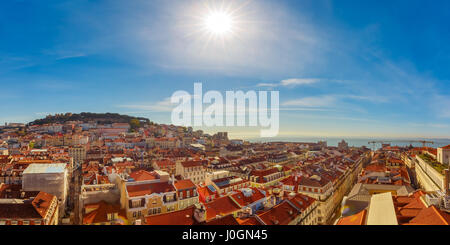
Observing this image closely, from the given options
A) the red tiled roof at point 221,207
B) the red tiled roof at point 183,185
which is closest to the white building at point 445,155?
the red tiled roof at point 221,207

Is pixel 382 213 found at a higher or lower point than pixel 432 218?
lower

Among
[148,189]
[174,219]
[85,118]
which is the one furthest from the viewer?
[85,118]

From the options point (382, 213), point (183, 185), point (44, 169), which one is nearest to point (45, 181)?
point (44, 169)

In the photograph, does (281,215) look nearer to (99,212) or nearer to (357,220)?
(357,220)

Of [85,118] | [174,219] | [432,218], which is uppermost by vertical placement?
[85,118]

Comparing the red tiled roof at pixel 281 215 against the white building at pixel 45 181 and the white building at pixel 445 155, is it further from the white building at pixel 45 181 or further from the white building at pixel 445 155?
the white building at pixel 445 155

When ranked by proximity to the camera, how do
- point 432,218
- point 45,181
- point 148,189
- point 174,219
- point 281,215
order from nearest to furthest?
1. point 432,218
2. point 174,219
3. point 281,215
4. point 148,189
5. point 45,181

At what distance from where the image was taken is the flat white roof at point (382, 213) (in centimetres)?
430

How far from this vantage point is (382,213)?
4.97m

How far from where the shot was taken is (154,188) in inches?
364
